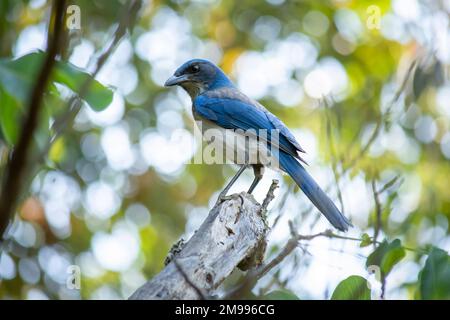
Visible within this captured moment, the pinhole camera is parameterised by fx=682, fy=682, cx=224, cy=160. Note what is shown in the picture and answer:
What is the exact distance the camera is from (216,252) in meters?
3.53

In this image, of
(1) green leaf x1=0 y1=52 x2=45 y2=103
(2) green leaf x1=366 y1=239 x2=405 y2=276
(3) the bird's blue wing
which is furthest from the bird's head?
(1) green leaf x1=0 y1=52 x2=45 y2=103

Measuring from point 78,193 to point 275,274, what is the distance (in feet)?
17.1

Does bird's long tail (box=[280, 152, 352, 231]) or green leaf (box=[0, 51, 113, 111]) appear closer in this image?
green leaf (box=[0, 51, 113, 111])

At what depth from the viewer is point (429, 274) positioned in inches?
126

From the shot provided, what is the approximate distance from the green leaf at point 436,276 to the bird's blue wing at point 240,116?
252 cm

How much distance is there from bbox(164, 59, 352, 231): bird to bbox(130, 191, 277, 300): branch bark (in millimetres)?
745

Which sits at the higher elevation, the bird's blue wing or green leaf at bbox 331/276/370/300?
the bird's blue wing

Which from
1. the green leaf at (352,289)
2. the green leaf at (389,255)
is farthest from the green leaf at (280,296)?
the green leaf at (389,255)

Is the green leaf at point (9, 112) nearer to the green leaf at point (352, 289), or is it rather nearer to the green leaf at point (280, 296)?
the green leaf at point (280, 296)

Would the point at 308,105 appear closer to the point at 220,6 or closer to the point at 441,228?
the point at 220,6

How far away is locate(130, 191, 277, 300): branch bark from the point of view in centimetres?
296

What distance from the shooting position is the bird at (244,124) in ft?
16.8

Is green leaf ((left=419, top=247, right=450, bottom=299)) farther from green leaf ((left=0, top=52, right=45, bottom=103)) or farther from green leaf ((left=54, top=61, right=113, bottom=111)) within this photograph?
green leaf ((left=0, top=52, right=45, bottom=103))
